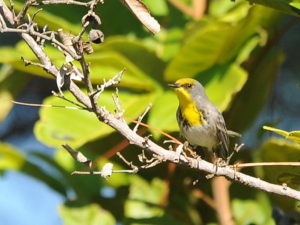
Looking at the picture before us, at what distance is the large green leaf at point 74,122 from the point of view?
1951mm

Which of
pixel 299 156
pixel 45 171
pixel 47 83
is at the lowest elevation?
pixel 47 83

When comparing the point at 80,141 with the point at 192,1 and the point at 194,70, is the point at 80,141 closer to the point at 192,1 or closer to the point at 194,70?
the point at 194,70

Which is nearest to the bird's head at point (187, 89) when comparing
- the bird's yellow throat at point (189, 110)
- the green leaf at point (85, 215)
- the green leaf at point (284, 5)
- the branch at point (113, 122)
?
the bird's yellow throat at point (189, 110)

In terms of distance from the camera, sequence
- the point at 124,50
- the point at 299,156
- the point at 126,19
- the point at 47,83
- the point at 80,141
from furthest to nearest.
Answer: the point at 47,83 → the point at 126,19 → the point at 124,50 → the point at 80,141 → the point at 299,156

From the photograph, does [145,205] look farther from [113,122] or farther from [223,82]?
[113,122]

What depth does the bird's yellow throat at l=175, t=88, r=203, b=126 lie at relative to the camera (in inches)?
84.9

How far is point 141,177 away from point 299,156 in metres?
0.52

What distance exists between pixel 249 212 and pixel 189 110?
380mm

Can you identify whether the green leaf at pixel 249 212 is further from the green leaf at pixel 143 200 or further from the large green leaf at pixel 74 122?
the large green leaf at pixel 74 122

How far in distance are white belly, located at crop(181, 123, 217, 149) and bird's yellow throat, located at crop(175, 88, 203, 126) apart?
0.03 meters

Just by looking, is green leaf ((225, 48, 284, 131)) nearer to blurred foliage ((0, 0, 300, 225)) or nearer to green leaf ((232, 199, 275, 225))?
blurred foliage ((0, 0, 300, 225))

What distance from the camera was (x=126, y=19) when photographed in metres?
2.22

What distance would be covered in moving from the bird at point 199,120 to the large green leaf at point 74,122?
0.35 feet

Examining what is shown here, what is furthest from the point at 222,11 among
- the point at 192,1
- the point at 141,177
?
the point at 141,177
